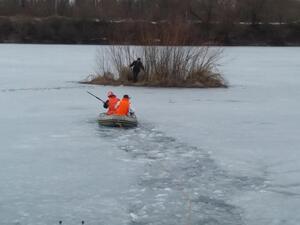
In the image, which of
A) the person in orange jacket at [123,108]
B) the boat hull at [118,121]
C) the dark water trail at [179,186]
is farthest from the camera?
the person in orange jacket at [123,108]

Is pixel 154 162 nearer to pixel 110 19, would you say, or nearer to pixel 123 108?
pixel 123 108

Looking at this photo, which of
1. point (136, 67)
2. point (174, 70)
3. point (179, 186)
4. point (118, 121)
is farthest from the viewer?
point (174, 70)

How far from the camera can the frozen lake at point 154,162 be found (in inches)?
263

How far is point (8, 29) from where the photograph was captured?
53875 millimetres

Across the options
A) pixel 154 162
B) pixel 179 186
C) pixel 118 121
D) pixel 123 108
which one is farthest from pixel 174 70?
pixel 179 186

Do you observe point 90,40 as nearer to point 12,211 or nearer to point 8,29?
point 8,29

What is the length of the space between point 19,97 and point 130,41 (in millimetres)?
6963

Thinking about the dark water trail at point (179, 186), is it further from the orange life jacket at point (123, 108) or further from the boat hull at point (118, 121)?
the orange life jacket at point (123, 108)

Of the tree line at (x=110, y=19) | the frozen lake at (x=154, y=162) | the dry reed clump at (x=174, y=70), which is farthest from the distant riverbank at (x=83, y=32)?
the frozen lake at (x=154, y=162)

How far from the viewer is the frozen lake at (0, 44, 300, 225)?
6684 millimetres

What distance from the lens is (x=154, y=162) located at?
908cm

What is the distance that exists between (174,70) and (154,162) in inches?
535

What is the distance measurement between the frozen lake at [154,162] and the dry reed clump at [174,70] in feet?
13.9

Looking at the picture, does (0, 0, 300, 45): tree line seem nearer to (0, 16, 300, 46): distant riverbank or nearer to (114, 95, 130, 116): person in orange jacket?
(0, 16, 300, 46): distant riverbank
